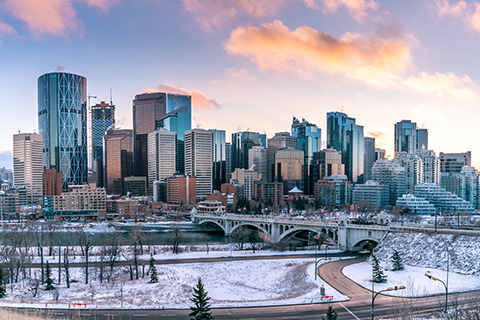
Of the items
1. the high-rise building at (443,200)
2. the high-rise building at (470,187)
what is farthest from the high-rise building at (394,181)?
the high-rise building at (470,187)

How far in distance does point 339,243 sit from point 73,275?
5338cm

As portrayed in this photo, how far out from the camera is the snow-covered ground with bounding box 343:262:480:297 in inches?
1847

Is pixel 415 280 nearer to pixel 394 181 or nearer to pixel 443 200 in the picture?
pixel 443 200

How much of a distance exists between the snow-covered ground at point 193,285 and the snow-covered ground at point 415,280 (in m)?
6.38

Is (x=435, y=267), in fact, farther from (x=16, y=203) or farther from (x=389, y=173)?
(x=16, y=203)

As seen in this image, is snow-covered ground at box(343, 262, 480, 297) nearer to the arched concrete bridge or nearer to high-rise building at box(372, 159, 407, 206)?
the arched concrete bridge

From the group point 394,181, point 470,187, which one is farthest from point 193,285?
point 470,187

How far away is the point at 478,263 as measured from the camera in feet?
182

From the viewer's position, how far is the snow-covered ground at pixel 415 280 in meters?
46.9

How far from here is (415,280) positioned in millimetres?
52719

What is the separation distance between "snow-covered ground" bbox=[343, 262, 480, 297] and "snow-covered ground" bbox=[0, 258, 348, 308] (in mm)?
6377

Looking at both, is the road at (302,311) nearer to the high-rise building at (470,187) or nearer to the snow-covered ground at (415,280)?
the snow-covered ground at (415,280)

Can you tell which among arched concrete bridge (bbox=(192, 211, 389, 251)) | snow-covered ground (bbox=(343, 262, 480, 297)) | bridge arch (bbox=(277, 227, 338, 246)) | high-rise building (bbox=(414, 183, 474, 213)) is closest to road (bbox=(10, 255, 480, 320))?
snow-covered ground (bbox=(343, 262, 480, 297))

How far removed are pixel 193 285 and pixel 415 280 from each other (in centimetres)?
3212
